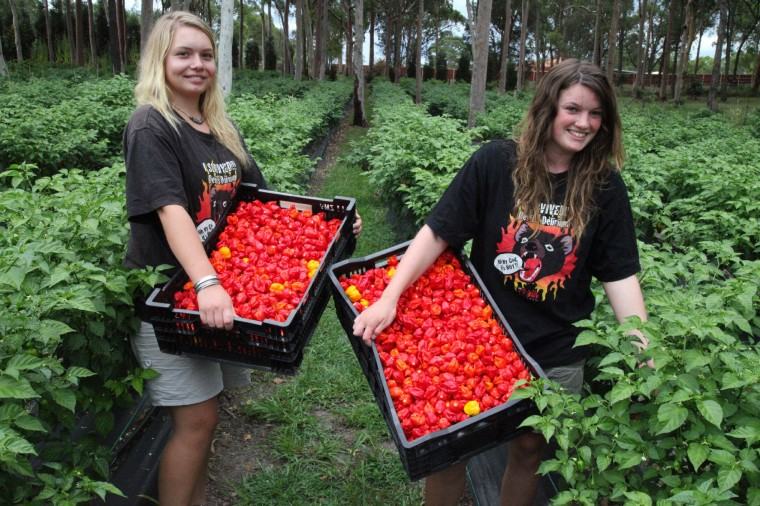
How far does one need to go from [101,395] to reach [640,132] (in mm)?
10317

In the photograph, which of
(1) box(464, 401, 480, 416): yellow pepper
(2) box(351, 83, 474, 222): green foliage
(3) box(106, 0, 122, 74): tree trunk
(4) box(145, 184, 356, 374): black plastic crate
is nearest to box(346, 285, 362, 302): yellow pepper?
(4) box(145, 184, 356, 374): black plastic crate

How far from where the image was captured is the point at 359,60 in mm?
19391

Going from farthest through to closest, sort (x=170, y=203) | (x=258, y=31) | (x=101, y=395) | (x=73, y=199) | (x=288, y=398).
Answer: (x=258, y=31) → (x=288, y=398) → (x=73, y=199) → (x=101, y=395) → (x=170, y=203)

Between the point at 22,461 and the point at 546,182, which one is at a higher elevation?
the point at 546,182

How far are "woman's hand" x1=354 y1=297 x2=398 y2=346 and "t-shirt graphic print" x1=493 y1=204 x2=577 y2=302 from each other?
1.69ft

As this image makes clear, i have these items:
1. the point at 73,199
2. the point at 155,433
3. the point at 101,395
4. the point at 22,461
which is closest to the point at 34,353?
the point at 22,461

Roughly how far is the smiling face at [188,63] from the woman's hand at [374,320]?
3.79ft

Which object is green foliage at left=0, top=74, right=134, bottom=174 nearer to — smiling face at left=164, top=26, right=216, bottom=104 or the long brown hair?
smiling face at left=164, top=26, right=216, bottom=104

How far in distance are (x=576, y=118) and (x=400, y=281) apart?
0.86 m

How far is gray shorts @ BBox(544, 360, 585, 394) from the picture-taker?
2451mm

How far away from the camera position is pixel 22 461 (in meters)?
1.71

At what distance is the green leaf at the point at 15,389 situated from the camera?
1.64m

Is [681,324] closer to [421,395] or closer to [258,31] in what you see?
[421,395]

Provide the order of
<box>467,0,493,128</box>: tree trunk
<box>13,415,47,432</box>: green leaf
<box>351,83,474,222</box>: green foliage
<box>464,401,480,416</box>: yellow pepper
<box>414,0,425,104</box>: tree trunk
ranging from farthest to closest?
<box>414,0,425,104</box>: tree trunk, <box>467,0,493,128</box>: tree trunk, <box>351,83,474,222</box>: green foliage, <box>464,401,480,416</box>: yellow pepper, <box>13,415,47,432</box>: green leaf
